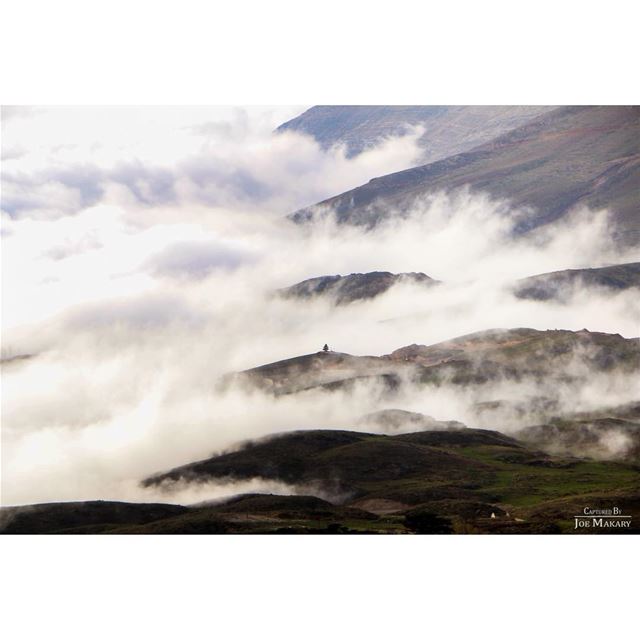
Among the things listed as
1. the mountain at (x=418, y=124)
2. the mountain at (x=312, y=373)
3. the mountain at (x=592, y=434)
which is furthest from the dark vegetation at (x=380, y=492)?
the mountain at (x=418, y=124)

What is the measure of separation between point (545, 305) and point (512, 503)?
173 feet

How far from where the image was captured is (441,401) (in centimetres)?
10006

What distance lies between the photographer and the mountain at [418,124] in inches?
2268

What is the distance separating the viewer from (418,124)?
65938mm

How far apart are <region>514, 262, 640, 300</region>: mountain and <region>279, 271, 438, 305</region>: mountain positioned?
15.8m

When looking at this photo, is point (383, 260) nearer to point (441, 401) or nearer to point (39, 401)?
point (441, 401)

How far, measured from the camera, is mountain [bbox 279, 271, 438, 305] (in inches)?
2820

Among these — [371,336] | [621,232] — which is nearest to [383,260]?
[371,336]

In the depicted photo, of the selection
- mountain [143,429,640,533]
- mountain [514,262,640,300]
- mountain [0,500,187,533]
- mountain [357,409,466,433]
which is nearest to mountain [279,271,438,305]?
mountain [143,429,640,533]

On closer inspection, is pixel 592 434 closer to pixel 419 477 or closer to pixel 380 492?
pixel 419 477

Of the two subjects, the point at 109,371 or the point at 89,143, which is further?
the point at 109,371

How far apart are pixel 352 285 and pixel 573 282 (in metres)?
53.6

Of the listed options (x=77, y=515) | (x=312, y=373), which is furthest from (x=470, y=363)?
(x=77, y=515)

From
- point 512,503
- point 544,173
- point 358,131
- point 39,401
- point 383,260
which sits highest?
point 544,173
